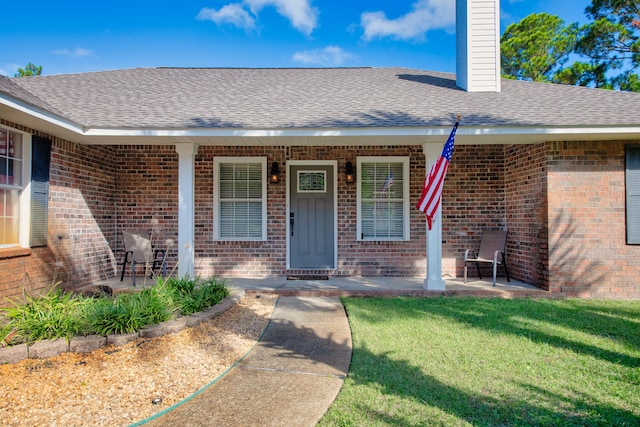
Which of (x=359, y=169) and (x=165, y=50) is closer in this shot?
(x=359, y=169)

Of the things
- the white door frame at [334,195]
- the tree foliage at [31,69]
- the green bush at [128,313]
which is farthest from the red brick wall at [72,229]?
the tree foliage at [31,69]

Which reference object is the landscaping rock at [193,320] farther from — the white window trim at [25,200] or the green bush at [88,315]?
the white window trim at [25,200]

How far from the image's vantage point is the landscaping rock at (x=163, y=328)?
364 centimetres

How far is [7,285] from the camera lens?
15.4 feet

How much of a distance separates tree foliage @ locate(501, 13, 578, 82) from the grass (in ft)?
53.6

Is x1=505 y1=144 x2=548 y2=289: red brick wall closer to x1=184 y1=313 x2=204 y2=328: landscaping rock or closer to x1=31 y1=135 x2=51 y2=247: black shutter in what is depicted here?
x1=184 y1=313 x2=204 y2=328: landscaping rock

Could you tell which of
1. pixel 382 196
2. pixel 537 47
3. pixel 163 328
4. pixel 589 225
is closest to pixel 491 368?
pixel 163 328

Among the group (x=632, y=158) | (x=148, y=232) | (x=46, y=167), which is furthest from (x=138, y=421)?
(x=632, y=158)

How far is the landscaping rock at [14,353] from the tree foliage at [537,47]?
66.4 ft

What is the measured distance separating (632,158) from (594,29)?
13.0 meters

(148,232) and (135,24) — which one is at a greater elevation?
(135,24)

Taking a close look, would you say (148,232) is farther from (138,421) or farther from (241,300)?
(138,421)

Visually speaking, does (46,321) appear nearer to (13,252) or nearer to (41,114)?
(13,252)

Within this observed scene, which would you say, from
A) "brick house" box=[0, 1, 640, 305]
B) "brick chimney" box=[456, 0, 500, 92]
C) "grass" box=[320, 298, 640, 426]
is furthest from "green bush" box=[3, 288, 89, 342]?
"brick chimney" box=[456, 0, 500, 92]
